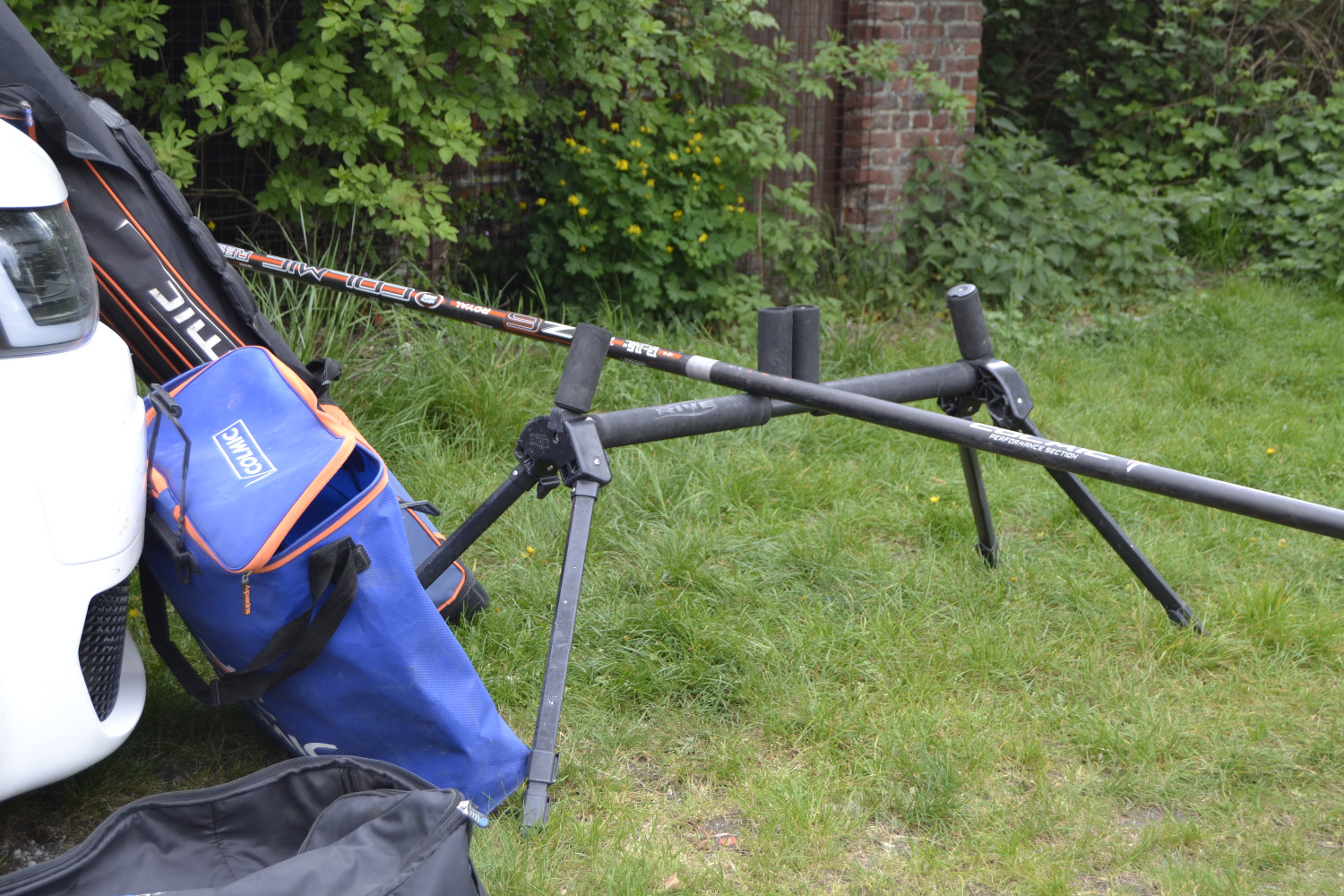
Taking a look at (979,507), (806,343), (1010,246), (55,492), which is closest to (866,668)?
(979,507)

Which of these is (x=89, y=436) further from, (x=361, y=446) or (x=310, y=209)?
(x=310, y=209)

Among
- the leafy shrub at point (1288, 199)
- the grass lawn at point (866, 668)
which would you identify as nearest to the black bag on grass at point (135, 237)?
the grass lawn at point (866, 668)

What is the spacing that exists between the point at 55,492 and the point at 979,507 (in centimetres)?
203

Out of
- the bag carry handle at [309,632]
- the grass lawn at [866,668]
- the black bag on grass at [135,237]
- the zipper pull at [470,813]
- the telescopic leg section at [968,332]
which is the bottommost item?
the grass lawn at [866,668]

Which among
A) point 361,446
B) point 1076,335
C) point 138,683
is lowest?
point 1076,335

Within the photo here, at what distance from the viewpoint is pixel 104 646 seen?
1733 mm

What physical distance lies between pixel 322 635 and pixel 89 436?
46 cm

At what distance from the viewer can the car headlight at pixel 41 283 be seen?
1.59m

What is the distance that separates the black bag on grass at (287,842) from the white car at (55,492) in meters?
0.14

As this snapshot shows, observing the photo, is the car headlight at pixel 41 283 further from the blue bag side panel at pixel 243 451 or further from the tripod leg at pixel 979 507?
the tripod leg at pixel 979 507

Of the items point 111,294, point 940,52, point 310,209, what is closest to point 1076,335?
point 940,52

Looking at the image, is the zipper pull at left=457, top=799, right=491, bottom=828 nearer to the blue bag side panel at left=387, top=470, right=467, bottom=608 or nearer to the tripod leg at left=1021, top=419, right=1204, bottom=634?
the blue bag side panel at left=387, top=470, right=467, bottom=608

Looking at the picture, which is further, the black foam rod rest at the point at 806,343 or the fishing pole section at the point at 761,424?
the black foam rod rest at the point at 806,343

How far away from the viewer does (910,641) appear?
8.56 ft
